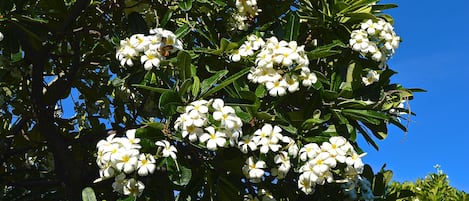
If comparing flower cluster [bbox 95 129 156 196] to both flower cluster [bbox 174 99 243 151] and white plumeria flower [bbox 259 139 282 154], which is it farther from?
white plumeria flower [bbox 259 139 282 154]

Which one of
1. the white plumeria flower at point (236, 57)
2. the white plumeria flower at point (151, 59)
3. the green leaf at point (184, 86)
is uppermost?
the white plumeria flower at point (236, 57)

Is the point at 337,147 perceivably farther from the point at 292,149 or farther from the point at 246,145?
→ the point at 246,145

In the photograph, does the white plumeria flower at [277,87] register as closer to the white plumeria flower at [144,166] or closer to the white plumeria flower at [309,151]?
the white plumeria flower at [309,151]

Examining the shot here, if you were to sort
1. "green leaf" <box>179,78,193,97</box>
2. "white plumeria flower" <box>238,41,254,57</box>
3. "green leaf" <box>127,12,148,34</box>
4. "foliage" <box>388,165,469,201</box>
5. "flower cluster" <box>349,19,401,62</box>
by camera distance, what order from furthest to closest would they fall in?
"foliage" <box>388,165,469,201</box>
"green leaf" <box>127,12,148,34</box>
"flower cluster" <box>349,19,401,62</box>
"white plumeria flower" <box>238,41,254,57</box>
"green leaf" <box>179,78,193,97</box>

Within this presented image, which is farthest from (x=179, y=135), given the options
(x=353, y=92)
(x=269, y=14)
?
(x=269, y=14)

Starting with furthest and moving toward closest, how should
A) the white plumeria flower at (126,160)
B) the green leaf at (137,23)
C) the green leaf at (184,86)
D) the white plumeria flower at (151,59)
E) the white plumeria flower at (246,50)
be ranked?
1. the green leaf at (137,23)
2. the white plumeria flower at (246,50)
3. the white plumeria flower at (151,59)
4. the green leaf at (184,86)
5. the white plumeria flower at (126,160)

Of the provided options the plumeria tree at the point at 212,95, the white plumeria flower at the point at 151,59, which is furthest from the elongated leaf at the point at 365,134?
the white plumeria flower at the point at 151,59

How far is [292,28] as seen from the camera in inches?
79.8

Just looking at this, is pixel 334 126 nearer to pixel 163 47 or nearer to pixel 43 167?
pixel 163 47

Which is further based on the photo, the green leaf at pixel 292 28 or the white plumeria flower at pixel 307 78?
the green leaf at pixel 292 28

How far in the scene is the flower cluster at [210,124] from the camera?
1614 millimetres

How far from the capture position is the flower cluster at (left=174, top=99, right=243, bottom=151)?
1614mm

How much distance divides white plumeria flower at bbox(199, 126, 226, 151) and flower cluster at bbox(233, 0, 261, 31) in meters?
0.66

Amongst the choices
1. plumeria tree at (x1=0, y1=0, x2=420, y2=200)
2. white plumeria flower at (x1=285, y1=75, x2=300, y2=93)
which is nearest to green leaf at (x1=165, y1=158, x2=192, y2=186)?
plumeria tree at (x1=0, y1=0, x2=420, y2=200)
